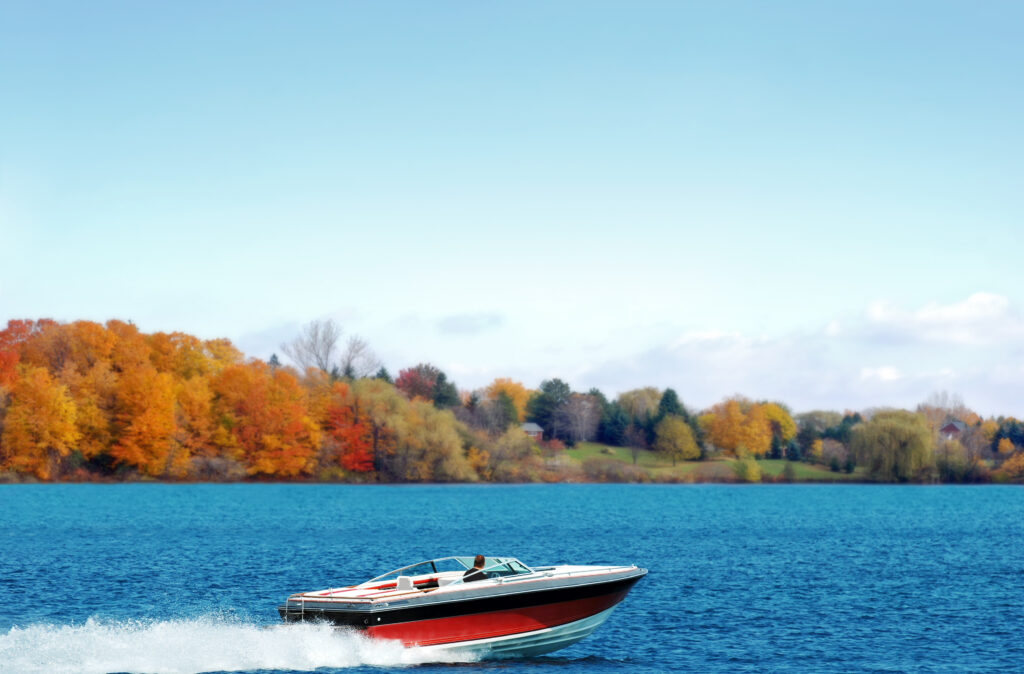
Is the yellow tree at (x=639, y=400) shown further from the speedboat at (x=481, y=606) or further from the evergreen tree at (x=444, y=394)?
the speedboat at (x=481, y=606)

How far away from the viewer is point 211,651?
78.1 feet

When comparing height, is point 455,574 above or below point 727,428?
below

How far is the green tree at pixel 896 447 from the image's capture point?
420 ft

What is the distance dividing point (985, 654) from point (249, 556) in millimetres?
→ 31530

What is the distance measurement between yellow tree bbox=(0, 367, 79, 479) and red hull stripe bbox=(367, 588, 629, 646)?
313 feet

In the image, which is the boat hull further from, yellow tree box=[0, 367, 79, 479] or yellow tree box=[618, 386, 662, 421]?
yellow tree box=[618, 386, 662, 421]

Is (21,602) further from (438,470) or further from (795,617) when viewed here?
(438,470)

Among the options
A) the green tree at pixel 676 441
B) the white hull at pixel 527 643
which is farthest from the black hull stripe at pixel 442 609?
the green tree at pixel 676 441

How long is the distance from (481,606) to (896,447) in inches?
4553

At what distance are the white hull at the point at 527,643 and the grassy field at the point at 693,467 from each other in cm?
12200

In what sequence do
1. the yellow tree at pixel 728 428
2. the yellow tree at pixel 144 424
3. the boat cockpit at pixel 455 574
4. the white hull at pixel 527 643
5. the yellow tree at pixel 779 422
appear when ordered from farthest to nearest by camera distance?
1. the yellow tree at pixel 779 422
2. the yellow tree at pixel 728 428
3. the yellow tree at pixel 144 424
4. the boat cockpit at pixel 455 574
5. the white hull at pixel 527 643

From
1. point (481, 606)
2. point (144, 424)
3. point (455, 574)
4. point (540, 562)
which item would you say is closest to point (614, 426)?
point (144, 424)

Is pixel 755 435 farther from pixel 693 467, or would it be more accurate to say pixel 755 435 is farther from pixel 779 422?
pixel 779 422

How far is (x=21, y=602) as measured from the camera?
32.3 m
